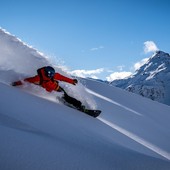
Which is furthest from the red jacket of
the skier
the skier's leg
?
the skier's leg

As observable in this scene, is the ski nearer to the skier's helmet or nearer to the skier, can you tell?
the skier

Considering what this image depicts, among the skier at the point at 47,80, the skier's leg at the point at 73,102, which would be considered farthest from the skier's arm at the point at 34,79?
the skier's leg at the point at 73,102

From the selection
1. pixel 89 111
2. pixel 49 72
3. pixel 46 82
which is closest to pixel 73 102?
pixel 89 111

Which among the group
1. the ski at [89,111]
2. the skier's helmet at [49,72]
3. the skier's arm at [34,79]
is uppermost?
the skier's helmet at [49,72]

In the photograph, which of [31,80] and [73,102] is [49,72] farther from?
[73,102]

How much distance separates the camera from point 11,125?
3098mm

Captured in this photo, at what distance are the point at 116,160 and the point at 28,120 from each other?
138 cm

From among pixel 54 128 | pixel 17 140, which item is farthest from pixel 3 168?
pixel 54 128

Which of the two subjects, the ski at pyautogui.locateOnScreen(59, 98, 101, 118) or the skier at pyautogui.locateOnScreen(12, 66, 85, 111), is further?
the ski at pyautogui.locateOnScreen(59, 98, 101, 118)

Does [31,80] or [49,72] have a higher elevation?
[49,72]

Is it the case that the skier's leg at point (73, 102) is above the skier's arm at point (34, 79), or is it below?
below

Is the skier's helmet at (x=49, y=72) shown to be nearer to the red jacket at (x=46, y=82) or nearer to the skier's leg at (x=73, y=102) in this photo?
the red jacket at (x=46, y=82)

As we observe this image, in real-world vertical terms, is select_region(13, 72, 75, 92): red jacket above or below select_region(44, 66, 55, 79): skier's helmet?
below

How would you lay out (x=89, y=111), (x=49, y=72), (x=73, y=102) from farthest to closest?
(x=73, y=102)
(x=89, y=111)
(x=49, y=72)
